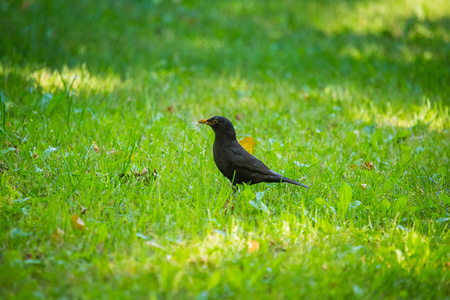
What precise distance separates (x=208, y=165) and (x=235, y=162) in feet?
1.78

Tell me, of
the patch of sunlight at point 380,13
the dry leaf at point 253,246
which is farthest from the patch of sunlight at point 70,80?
the patch of sunlight at point 380,13

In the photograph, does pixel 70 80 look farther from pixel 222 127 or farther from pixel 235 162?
pixel 235 162

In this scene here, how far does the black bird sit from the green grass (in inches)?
5.8

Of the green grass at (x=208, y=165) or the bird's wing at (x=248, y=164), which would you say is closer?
the green grass at (x=208, y=165)

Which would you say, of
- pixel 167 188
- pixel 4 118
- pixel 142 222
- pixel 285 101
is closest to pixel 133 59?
pixel 285 101

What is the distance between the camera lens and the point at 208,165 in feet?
12.7

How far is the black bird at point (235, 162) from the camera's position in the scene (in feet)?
11.1

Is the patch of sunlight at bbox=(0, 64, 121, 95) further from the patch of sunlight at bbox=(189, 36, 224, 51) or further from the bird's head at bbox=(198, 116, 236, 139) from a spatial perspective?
the patch of sunlight at bbox=(189, 36, 224, 51)

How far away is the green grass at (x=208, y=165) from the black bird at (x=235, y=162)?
146 millimetres

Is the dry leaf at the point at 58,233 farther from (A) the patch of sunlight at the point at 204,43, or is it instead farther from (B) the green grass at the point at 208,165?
(A) the patch of sunlight at the point at 204,43

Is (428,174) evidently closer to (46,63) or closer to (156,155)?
(156,155)

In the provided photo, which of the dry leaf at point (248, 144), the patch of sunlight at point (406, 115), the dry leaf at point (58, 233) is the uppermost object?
the patch of sunlight at point (406, 115)

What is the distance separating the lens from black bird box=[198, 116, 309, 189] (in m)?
3.38

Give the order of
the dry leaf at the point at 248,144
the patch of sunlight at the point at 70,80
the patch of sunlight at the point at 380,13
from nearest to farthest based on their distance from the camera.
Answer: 1. the dry leaf at the point at 248,144
2. the patch of sunlight at the point at 70,80
3. the patch of sunlight at the point at 380,13
